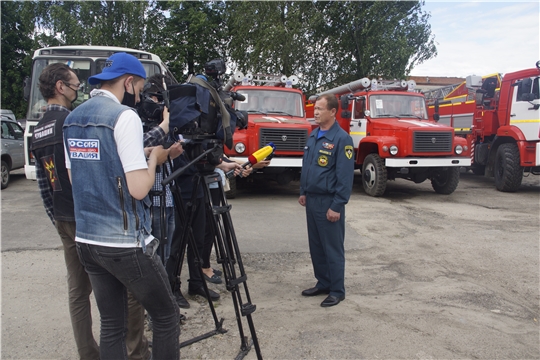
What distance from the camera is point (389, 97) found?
10945 millimetres

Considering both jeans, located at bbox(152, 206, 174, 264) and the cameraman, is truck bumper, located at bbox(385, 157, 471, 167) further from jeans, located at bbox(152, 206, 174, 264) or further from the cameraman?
jeans, located at bbox(152, 206, 174, 264)

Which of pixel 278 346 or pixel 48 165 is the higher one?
pixel 48 165

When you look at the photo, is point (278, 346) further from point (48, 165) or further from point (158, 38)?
point (158, 38)

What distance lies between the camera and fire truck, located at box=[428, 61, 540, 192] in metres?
10.7

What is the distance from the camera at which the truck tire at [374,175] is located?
10.0m

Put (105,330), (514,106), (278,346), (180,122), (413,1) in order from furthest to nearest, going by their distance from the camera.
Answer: (413,1), (514,106), (278,346), (180,122), (105,330)

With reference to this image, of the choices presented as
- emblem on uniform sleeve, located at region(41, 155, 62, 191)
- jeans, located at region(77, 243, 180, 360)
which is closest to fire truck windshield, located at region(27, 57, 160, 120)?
emblem on uniform sleeve, located at region(41, 155, 62, 191)

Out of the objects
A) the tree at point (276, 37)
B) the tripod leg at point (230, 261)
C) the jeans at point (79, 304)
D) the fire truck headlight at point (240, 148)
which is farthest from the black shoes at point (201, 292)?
the tree at point (276, 37)

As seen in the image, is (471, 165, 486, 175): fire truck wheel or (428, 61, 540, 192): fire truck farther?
(471, 165, 486, 175): fire truck wheel

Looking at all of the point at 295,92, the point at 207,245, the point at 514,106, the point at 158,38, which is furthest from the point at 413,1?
the point at 207,245

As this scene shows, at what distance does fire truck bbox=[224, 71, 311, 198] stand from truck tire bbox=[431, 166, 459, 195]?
3.84 meters

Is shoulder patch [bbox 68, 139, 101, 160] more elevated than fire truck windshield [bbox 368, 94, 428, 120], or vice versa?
fire truck windshield [bbox 368, 94, 428, 120]

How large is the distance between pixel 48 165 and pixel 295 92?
333 inches

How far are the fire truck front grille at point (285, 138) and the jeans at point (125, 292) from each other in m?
7.03
